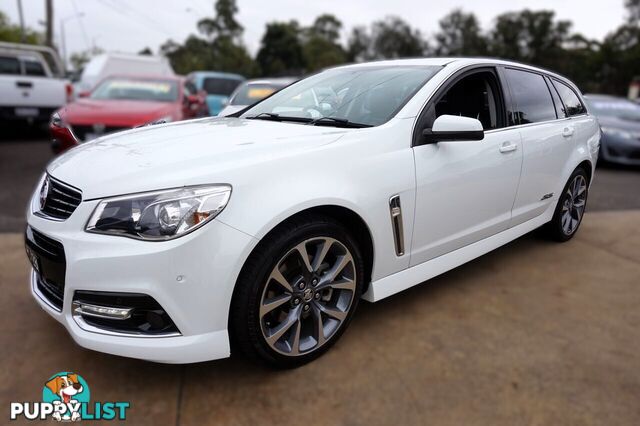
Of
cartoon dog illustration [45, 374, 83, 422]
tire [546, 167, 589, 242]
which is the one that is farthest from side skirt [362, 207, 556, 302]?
cartoon dog illustration [45, 374, 83, 422]

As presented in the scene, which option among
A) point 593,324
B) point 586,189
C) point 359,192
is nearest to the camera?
point 359,192

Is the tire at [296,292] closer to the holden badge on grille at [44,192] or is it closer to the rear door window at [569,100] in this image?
the holden badge on grille at [44,192]

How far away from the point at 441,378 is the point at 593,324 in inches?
45.6

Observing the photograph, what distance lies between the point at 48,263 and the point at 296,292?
3.57 ft

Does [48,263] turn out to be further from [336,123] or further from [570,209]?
[570,209]

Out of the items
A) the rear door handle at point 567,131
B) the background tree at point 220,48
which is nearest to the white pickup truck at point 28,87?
the rear door handle at point 567,131

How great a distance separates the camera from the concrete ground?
1.97 meters

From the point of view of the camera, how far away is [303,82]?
345cm

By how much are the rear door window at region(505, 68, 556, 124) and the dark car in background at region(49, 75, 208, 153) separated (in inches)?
153

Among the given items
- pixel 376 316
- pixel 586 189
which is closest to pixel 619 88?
pixel 586 189

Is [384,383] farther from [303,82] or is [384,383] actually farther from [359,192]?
[303,82]

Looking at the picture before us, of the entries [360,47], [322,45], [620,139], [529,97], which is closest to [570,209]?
[529,97]

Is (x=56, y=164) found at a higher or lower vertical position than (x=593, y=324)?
higher

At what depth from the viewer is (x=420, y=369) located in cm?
225
